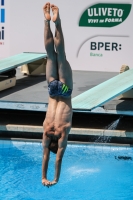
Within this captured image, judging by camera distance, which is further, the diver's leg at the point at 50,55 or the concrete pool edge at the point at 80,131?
the concrete pool edge at the point at 80,131

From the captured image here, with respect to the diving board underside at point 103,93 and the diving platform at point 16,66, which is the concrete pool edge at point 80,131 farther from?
the diving platform at point 16,66

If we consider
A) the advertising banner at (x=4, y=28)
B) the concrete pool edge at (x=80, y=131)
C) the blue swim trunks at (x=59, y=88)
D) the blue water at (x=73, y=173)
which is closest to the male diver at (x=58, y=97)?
the blue swim trunks at (x=59, y=88)

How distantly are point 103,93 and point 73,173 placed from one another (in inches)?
70.3

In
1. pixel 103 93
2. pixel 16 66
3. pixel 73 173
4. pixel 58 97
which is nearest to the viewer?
pixel 58 97

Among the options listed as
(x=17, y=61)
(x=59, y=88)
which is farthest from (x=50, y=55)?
(x=17, y=61)

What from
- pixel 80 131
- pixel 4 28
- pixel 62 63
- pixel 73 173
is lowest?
pixel 73 173

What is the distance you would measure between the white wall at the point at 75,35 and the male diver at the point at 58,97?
9230 millimetres

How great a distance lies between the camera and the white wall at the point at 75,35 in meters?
15.3

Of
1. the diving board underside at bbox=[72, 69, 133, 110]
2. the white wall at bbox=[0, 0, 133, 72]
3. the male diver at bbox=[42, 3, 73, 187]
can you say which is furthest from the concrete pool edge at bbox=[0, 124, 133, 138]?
the male diver at bbox=[42, 3, 73, 187]

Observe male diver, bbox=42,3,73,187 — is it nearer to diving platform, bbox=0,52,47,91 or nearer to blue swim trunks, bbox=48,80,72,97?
blue swim trunks, bbox=48,80,72,97

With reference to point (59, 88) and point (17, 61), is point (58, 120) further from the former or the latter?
point (17, 61)

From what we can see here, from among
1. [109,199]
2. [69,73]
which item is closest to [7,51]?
[109,199]

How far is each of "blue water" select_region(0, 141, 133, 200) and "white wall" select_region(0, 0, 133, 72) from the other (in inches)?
196

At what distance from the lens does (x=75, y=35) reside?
612 inches
